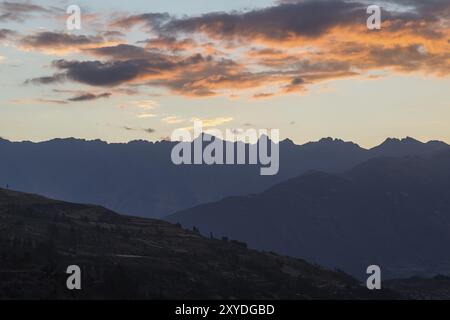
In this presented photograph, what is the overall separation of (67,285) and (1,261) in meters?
29.1

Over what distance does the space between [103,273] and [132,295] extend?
1782cm
